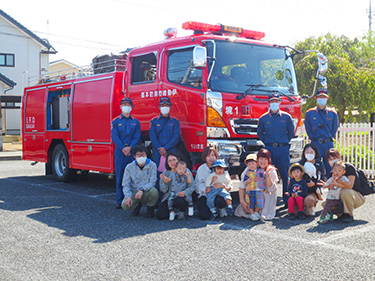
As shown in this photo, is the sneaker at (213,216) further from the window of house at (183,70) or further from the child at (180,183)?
the window of house at (183,70)

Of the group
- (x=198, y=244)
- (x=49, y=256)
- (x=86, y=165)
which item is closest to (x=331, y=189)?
(x=198, y=244)

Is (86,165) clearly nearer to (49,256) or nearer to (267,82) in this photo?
(267,82)

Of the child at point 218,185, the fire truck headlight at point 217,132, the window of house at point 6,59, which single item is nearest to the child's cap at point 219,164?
the child at point 218,185

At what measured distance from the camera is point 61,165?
40.4 ft

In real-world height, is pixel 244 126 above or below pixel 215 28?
below

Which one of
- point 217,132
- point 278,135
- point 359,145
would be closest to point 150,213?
point 217,132

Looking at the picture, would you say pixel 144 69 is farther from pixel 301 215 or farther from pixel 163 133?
pixel 301 215

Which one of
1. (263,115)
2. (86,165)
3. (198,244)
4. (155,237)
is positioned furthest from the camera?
(86,165)

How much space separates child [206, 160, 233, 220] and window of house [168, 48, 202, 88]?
1529 mm

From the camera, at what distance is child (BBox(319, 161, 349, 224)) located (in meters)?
6.86

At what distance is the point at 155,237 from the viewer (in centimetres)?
607

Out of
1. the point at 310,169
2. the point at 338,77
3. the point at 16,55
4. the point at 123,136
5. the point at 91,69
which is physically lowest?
the point at 310,169

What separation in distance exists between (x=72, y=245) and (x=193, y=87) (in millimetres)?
3606

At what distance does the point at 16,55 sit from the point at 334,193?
3245 cm
